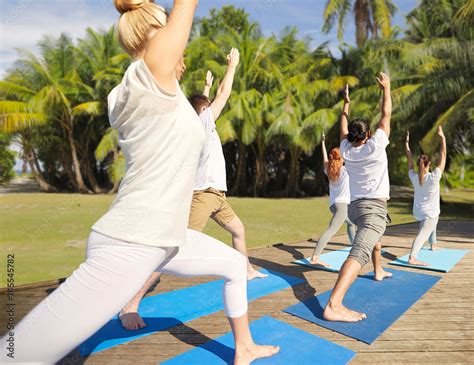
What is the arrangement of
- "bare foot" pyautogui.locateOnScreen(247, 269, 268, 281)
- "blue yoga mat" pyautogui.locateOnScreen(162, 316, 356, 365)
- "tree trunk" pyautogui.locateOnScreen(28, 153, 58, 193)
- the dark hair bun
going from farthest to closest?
"tree trunk" pyautogui.locateOnScreen(28, 153, 58, 193) → "bare foot" pyautogui.locateOnScreen(247, 269, 268, 281) → the dark hair bun → "blue yoga mat" pyautogui.locateOnScreen(162, 316, 356, 365)

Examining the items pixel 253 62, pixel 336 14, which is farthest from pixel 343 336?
pixel 336 14

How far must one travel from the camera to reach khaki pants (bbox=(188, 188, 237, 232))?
3.48 metres

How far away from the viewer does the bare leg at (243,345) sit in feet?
7.53

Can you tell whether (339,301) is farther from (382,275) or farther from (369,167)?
(382,275)

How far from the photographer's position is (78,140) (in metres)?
24.3

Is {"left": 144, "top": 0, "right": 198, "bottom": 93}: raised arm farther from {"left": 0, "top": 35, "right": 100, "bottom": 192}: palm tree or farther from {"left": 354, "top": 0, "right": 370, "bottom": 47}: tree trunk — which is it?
{"left": 354, "top": 0, "right": 370, "bottom": 47}: tree trunk

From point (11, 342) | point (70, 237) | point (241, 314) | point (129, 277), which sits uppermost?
point (129, 277)

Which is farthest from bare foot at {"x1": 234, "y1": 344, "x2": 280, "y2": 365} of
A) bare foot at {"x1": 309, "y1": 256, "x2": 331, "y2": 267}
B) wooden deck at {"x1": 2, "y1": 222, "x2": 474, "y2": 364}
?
bare foot at {"x1": 309, "y1": 256, "x2": 331, "y2": 267}

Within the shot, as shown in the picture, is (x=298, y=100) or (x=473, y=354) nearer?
(x=473, y=354)

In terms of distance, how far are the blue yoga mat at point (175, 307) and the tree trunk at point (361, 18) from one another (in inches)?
819

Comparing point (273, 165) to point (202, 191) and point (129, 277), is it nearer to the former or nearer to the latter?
point (202, 191)

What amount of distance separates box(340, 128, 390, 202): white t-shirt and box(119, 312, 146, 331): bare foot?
2.30 m

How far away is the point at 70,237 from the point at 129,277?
271 inches

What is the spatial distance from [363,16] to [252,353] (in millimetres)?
23614
